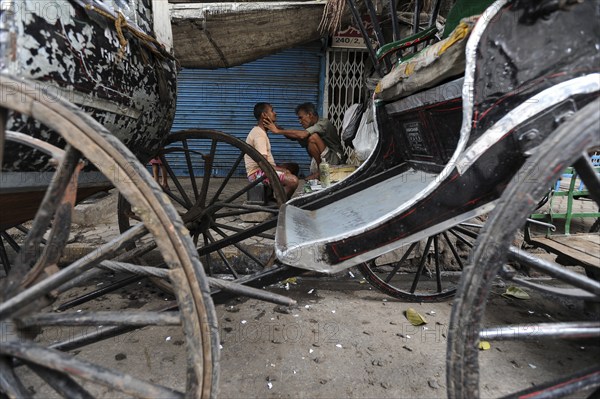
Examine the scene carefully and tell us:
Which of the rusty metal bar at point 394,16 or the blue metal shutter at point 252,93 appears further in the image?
the blue metal shutter at point 252,93

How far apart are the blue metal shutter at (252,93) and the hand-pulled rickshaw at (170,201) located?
4.51 m

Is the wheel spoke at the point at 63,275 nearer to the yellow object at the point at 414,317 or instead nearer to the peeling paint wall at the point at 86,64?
the peeling paint wall at the point at 86,64

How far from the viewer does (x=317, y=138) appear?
14.7 feet

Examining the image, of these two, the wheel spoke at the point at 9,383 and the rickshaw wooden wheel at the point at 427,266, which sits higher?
the wheel spoke at the point at 9,383

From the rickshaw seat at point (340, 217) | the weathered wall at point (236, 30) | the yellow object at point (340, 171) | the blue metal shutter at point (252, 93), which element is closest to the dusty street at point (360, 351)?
Answer: the rickshaw seat at point (340, 217)

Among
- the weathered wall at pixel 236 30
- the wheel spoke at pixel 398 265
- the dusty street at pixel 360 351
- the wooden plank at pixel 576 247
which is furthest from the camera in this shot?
the weathered wall at pixel 236 30

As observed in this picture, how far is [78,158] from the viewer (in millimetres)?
1064

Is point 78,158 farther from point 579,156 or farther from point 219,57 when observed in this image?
point 219,57

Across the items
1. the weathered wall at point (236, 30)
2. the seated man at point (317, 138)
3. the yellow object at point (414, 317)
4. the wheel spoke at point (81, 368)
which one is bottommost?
the yellow object at point (414, 317)

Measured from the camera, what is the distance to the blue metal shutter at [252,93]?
244 inches

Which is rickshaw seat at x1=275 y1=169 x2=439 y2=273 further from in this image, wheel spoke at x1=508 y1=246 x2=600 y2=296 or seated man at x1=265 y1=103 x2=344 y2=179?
seated man at x1=265 y1=103 x2=344 y2=179

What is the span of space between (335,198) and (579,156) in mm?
1490

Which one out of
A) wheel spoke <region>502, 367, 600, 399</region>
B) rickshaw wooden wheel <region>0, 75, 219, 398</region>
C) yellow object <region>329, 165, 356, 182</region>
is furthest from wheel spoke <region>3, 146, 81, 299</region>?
yellow object <region>329, 165, 356, 182</region>

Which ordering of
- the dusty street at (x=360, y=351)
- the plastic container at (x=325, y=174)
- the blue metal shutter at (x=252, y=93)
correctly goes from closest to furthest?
the dusty street at (x=360, y=351) < the plastic container at (x=325, y=174) < the blue metal shutter at (x=252, y=93)
